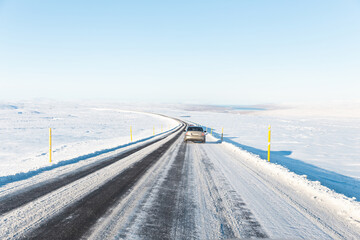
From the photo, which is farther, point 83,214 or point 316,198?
point 316,198

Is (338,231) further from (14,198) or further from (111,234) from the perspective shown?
(14,198)

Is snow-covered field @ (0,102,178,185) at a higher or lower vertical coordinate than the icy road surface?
lower

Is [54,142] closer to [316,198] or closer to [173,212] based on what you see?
[173,212]

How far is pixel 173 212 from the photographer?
4.12 meters

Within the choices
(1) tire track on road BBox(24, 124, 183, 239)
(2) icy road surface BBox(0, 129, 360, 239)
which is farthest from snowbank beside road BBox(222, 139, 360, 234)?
(1) tire track on road BBox(24, 124, 183, 239)

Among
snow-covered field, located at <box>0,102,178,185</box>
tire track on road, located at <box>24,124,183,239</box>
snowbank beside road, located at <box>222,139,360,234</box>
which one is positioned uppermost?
tire track on road, located at <box>24,124,183,239</box>

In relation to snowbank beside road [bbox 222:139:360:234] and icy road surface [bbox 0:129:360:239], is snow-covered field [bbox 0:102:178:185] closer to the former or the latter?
icy road surface [bbox 0:129:360:239]

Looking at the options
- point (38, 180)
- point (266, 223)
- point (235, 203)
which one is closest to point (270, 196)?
point (235, 203)

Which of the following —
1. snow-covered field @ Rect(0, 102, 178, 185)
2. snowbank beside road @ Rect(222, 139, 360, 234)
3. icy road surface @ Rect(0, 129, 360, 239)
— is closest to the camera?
icy road surface @ Rect(0, 129, 360, 239)

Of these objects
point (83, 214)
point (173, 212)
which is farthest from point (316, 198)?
point (83, 214)

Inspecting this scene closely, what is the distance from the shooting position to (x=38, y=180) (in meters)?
6.23

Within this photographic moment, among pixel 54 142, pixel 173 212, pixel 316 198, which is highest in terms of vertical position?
pixel 173 212

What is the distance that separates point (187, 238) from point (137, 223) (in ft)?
2.94

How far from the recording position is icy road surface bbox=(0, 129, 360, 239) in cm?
336
